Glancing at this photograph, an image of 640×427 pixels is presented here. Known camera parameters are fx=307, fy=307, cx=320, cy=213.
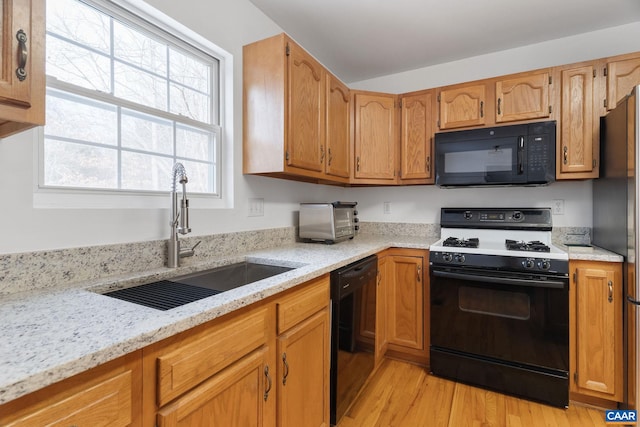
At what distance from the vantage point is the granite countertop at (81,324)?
0.56m

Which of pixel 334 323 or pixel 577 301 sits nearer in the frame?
pixel 334 323

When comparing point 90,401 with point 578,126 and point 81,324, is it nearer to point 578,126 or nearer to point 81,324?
point 81,324

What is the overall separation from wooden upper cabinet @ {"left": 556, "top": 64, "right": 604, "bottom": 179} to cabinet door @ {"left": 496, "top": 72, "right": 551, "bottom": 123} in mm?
102

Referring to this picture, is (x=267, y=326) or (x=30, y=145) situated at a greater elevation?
(x=30, y=145)

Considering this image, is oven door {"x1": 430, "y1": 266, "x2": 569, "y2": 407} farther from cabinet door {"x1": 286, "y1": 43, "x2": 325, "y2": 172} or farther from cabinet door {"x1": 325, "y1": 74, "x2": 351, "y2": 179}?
cabinet door {"x1": 286, "y1": 43, "x2": 325, "y2": 172}

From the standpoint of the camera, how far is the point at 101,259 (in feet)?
4.02

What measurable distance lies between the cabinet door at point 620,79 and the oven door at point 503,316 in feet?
4.00

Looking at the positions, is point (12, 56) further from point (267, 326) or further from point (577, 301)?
point (577, 301)

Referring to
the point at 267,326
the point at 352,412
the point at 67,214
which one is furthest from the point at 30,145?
the point at 352,412

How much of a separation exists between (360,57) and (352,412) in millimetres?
2696

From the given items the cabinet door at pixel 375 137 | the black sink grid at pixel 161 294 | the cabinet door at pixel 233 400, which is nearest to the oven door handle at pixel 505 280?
the cabinet door at pixel 375 137

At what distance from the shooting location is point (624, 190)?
1697 millimetres

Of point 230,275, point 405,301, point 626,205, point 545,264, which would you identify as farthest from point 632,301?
point 230,275

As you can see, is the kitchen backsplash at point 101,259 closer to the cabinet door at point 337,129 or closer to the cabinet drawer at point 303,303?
the cabinet drawer at point 303,303
